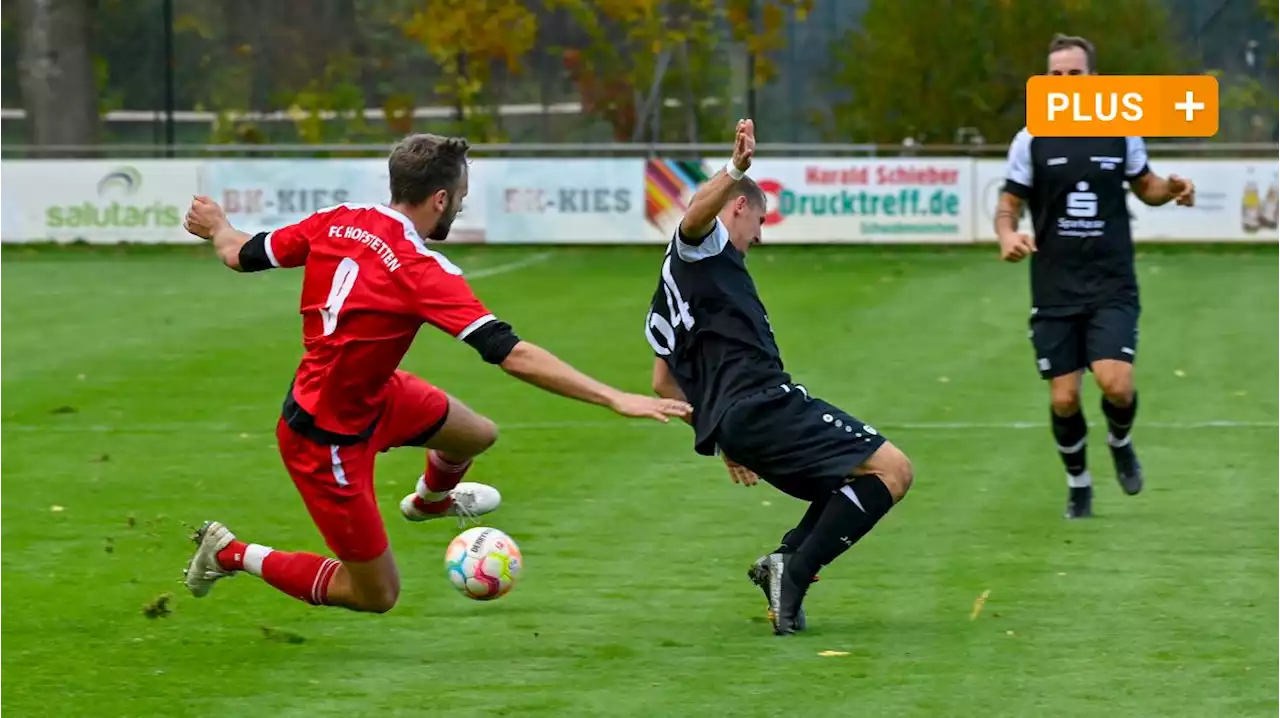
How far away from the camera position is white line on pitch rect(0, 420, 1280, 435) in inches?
472

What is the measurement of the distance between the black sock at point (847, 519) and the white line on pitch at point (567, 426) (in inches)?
200

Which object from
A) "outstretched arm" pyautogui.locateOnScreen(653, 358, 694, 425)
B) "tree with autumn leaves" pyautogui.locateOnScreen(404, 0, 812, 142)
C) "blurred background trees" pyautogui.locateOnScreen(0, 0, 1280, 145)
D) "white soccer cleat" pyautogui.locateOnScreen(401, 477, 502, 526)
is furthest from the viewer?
"tree with autumn leaves" pyautogui.locateOnScreen(404, 0, 812, 142)

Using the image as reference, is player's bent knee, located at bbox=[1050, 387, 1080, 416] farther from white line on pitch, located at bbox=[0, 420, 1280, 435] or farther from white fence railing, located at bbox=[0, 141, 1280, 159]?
white fence railing, located at bbox=[0, 141, 1280, 159]

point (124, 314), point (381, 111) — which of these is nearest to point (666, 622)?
point (124, 314)

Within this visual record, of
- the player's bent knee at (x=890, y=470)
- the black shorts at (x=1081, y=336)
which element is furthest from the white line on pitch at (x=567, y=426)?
the player's bent knee at (x=890, y=470)

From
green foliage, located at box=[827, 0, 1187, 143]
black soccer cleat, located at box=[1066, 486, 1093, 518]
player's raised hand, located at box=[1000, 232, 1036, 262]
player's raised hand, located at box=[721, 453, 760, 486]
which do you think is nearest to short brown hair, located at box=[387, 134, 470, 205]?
player's raised hand, located at box=[721, 453, 760, 486]

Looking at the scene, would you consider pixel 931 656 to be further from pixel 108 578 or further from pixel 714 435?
pixel 108 578

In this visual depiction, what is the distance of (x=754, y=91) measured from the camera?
107 ft

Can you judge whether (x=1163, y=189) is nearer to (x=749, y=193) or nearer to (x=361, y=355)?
(x=749, y=193)

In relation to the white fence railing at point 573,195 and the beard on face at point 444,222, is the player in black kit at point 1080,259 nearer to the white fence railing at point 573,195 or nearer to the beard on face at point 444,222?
the beard on face at point 444,222

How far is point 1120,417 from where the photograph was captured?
363 inches

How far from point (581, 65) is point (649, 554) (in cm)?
2633

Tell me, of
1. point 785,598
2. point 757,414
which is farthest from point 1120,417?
point 757,414

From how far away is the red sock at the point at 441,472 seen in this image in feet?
24.8
